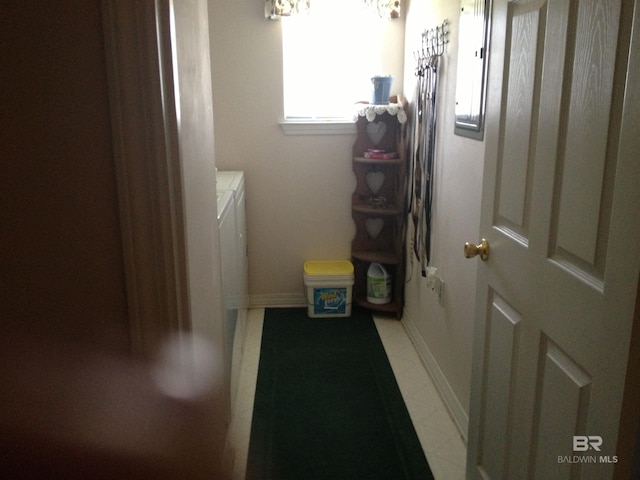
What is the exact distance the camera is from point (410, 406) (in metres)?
2.49

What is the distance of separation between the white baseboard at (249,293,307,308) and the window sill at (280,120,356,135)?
1086 millimetres

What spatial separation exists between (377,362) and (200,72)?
1.89 metres

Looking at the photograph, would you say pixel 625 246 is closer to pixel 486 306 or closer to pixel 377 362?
pixel 486 306

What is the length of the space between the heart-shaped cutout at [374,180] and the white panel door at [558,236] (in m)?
1.90

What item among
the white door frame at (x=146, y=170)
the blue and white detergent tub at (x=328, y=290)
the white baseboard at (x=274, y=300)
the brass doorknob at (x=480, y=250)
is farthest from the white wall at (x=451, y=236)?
the white door frame at (x=146, y=170)

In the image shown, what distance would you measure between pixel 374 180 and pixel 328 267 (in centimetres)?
63

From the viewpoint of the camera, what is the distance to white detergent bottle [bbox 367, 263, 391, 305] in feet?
11.6

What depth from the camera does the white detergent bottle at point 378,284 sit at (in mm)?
3523

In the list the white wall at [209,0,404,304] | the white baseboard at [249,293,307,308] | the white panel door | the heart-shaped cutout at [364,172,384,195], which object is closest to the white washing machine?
the white wall at [209,0,404,304]

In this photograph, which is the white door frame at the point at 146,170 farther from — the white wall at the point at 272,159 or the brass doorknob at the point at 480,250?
the white wall at the point at 272,159

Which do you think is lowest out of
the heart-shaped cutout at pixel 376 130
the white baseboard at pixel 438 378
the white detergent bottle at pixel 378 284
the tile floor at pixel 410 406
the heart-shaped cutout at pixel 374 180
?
the tile floor at pixel 410 406

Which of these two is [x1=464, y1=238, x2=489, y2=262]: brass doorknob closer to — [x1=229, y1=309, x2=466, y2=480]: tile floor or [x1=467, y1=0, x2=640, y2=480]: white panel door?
[x1=467, y1=0, x2=640, y2=480]: white panel door

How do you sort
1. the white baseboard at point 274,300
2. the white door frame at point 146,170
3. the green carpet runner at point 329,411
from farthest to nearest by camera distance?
the white baseboard at point 274,300 → the green carpet runner at point 329,411 → the white door frame at point 146,170

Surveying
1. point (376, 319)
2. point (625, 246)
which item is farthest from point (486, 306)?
point (376, 319)
